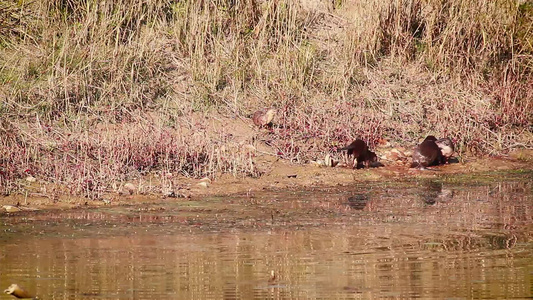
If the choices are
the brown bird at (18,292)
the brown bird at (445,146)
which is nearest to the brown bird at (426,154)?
the brown bird at (445,146)

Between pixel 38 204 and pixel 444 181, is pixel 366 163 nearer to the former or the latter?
pixel 444 181

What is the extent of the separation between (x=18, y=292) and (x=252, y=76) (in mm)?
8406

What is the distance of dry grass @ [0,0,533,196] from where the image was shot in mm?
11719

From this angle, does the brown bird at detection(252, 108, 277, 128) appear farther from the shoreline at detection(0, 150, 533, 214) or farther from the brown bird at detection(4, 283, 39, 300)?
the brown bird at detection(4, 283, 39, 300)

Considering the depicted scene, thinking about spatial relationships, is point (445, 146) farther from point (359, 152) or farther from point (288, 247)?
point (288, 247)

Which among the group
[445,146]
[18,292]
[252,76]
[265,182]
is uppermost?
[252,76]

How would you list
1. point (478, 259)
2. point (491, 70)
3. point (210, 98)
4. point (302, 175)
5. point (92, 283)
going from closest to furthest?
1. point (92, 283)
2. point (478, 259)
3. point (302, 175)
4. point (210, 98)
5. point (491, 70)

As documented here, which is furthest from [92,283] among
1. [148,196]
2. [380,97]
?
[380,97]

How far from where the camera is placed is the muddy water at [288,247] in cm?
641

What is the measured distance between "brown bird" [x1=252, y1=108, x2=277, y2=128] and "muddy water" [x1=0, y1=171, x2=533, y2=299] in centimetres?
182

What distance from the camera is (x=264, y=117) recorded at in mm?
12672

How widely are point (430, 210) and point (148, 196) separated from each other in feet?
9.36

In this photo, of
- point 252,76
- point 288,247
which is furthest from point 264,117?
point 288,247

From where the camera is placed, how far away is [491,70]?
14.6 metres
